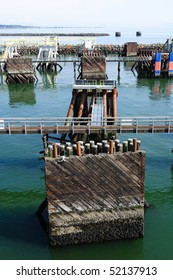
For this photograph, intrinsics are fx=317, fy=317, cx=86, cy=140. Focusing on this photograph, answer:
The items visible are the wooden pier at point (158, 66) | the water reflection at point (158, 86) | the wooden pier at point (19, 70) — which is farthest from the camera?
the wooden pier at point (158, 66)

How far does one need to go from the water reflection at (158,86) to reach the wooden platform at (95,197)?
137ft

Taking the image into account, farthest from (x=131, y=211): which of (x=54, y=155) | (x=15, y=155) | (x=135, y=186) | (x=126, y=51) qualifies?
(x=126, y=51)

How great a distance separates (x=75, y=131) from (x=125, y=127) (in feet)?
14.3

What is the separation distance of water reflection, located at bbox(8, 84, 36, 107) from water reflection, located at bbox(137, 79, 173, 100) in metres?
22.9

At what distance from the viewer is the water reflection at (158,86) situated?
199 ft

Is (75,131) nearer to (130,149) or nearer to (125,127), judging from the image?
(125,127)

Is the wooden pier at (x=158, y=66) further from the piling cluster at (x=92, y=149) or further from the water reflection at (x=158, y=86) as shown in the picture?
the piling cluster at (x=92, y=149)

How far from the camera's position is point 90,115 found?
32.2 meters

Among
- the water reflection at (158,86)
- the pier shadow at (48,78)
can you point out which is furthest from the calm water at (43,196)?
the pier shadow at (48,78)

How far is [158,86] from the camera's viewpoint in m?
69.3

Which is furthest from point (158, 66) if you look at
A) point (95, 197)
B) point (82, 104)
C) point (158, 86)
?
point (95, 197)

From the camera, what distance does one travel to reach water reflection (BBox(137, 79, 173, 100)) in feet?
199

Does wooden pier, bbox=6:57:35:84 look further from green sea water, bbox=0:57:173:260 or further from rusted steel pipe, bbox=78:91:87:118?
rusted steel pipe, bbox=78:91:87:118

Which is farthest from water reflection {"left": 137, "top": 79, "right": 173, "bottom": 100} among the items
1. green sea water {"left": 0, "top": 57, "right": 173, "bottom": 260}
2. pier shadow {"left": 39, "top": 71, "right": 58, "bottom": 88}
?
pier shadow {"left": 39, "top": 71, "right": 58, "bottom": 88}
